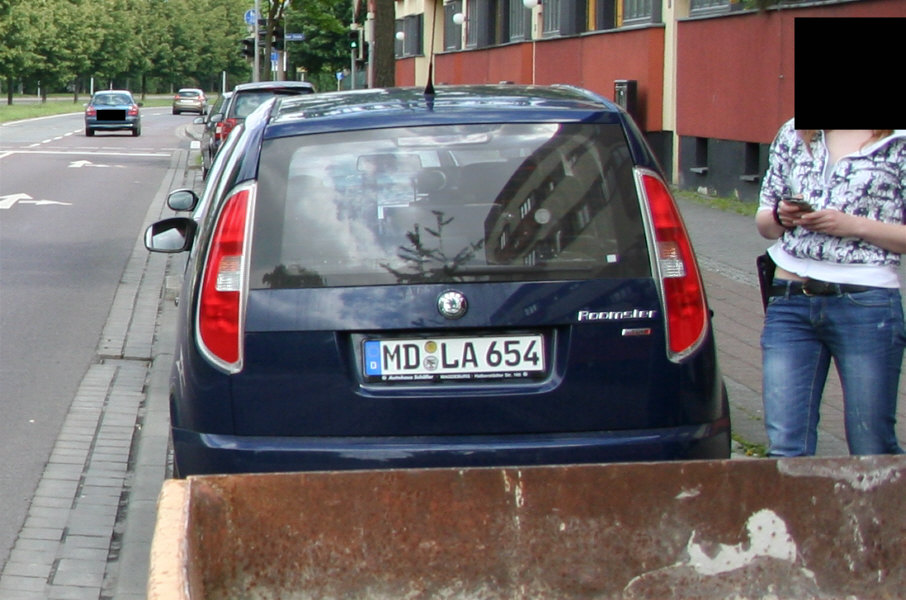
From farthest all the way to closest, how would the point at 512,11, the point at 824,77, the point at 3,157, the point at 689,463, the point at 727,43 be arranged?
the point at 512,11, the point at 3,157, the point at 727,43, the point at 824,77, the point at 689,463

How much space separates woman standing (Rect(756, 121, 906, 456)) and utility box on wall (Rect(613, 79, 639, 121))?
1946 cm

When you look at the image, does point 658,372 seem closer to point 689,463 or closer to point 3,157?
point 689,463

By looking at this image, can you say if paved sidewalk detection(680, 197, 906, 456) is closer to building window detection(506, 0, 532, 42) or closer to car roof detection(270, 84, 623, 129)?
car roof detection(270, 84, 623, 129)

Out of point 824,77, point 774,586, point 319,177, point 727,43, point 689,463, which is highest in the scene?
point 727,43

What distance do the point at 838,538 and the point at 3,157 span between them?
100 ft

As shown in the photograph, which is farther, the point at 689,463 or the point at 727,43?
the point at 727,43

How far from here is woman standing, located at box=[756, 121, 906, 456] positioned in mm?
4066

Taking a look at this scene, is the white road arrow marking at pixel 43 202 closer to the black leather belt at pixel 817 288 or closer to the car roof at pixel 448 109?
the car roof at pixel 448 109

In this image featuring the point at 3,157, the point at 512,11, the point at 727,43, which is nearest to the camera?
the point at 727,43

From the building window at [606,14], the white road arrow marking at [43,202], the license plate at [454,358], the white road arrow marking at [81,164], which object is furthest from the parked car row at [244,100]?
the license plate at [454,358]

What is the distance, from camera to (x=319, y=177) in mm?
4230

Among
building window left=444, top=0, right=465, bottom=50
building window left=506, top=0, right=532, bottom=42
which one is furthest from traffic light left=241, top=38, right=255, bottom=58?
building window left=506, top=0, right=532, bottom=42

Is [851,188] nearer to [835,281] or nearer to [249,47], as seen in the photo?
[835,281]

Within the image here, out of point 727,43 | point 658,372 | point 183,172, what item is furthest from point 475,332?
point 183,172
